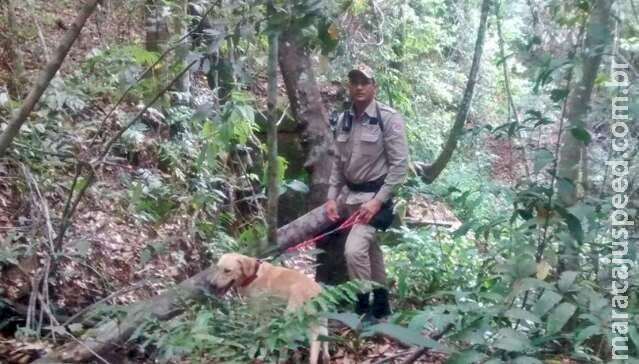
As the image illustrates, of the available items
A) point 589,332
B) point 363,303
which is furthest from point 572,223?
point 363,303

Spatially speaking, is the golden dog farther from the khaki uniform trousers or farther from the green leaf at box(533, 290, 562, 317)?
the green leaf at box(533, 290, 562, 317)

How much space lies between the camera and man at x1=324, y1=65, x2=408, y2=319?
4.65 metres

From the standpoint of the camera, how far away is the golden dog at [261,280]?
139 inches

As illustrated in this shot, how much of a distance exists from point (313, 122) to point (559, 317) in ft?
10.2

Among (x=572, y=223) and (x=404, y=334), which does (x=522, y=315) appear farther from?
(x=572, y=223)

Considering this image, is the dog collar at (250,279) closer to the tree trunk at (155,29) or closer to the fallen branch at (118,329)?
the fallen branch at (118,329)

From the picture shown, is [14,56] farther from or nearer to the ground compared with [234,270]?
farther from the ground

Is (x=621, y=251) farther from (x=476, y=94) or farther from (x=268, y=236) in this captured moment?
(x=476, y=94)

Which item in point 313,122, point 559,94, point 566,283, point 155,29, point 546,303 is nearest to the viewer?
point 546,303

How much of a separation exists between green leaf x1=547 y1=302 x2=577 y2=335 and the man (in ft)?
6.77

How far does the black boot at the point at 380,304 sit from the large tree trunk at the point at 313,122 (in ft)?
1.88

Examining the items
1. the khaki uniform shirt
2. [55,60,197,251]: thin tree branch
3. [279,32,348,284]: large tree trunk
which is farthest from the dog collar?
[279,32,348,284]: large tree trunk

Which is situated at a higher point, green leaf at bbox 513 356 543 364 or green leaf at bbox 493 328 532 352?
green leaf at bbox 493 328 532 352

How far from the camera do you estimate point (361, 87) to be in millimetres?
4656
